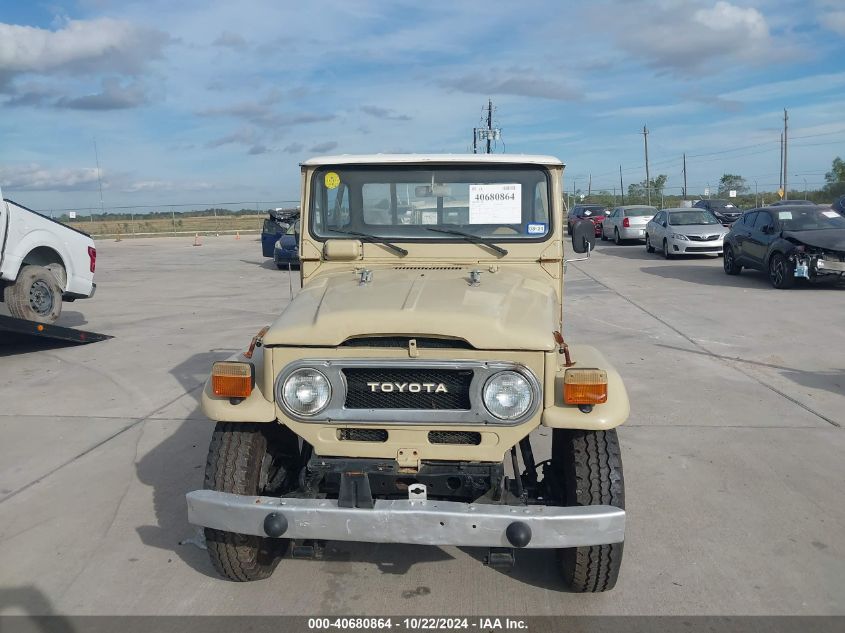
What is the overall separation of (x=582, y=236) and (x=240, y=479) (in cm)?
278

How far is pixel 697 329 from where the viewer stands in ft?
32.7

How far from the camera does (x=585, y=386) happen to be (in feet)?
10.2

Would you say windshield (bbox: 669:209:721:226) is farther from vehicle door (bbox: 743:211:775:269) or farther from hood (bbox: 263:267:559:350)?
hood (bbox: 263:267:559:350)

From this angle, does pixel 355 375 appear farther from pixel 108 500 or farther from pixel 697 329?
pixel 697 329

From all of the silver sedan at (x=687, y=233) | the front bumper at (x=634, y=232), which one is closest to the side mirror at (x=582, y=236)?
the silver sedan at (x=687, y=233)

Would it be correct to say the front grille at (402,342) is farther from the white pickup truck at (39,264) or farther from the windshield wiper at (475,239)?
the white pickup truck at (39,264)

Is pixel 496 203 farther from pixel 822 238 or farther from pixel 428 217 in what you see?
pixel 822 238

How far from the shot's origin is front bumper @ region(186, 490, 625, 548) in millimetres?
2916

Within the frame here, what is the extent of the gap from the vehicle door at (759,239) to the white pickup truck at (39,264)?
464 inches

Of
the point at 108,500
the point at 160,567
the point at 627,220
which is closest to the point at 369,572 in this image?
the point at 160,567

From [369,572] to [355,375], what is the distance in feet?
3.78

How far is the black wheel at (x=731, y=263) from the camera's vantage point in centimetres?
A: 1566

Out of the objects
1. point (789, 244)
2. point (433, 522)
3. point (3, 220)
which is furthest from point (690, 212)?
point (433, 522)

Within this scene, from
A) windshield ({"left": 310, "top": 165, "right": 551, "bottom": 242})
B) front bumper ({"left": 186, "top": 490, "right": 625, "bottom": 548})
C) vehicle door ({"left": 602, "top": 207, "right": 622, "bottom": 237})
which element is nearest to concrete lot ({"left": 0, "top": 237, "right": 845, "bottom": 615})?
front bumper ({"left": 186, "top": 490, "right": 625, "bottom": 548})
